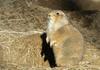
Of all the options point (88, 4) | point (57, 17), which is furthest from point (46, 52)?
point (88, 4)

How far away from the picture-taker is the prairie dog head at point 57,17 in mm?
7641

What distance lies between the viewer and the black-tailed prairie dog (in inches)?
303

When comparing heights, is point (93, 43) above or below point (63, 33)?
below

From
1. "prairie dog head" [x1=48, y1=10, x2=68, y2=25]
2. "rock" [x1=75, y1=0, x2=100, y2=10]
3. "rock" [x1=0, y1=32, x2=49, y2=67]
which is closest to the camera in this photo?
"prairie dog head" [x1=48, y1=10, x2=68, y2=25]

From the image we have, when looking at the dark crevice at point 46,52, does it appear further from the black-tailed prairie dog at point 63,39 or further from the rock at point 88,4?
the rock at point 88,4

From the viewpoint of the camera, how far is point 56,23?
7699 mm

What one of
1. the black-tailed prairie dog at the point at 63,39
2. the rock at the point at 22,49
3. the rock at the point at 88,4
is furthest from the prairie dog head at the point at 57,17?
the rock at the point at 88,4

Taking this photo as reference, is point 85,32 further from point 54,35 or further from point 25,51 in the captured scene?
point 54,35

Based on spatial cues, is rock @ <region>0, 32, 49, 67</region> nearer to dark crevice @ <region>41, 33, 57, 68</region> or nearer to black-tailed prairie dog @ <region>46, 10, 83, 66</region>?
dark crevice @ <region>41, 33, 57, 68</region>

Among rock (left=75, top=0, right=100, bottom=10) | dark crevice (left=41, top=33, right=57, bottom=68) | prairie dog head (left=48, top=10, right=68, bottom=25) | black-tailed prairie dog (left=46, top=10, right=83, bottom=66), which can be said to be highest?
prairie dog head (left=48, top=10, right=68, bottom=25)

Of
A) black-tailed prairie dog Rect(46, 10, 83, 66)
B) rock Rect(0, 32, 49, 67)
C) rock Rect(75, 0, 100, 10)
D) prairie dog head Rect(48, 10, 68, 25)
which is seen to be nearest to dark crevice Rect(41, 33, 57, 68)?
rock Rect(0, 32, 49, 67)

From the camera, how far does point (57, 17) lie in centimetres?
766

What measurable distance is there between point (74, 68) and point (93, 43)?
65.8 inches

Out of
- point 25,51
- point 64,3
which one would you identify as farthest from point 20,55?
point 64,3
